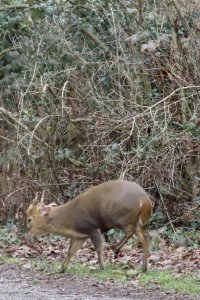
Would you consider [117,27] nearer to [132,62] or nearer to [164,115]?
[132,62]

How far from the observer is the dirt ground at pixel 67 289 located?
10.4 metres

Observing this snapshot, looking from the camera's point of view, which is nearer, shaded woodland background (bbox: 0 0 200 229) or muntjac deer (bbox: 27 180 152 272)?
muntjac deer (bbox: 27 180 152 272)

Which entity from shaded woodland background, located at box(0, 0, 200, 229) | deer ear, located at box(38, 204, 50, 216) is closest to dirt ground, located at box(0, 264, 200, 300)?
deer ear, located at box(38, 204, 50, 216)

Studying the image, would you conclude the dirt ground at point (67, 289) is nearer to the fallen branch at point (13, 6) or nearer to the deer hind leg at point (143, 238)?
the deer hind leg at point (143, 238)

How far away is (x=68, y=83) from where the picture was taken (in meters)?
18.9

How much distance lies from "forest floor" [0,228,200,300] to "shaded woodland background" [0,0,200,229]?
207cm

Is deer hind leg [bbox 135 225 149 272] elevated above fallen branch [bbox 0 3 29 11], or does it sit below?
below

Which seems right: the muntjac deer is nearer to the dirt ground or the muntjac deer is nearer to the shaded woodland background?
the dirt ground

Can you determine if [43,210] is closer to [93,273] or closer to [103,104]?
[93,273]

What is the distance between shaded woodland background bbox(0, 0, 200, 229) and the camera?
56.0ft

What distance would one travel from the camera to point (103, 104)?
1786cm

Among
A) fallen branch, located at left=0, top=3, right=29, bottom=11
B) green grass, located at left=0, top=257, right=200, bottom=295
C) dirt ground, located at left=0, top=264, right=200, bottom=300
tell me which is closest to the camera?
dirt ground, located at left=0, top=264, right=200, bottom=300

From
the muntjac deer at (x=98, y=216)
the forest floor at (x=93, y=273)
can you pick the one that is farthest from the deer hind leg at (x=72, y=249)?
the forest floor at (x=93, y=273)

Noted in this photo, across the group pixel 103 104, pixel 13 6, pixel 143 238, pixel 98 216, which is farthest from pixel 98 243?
pixel 13 6
